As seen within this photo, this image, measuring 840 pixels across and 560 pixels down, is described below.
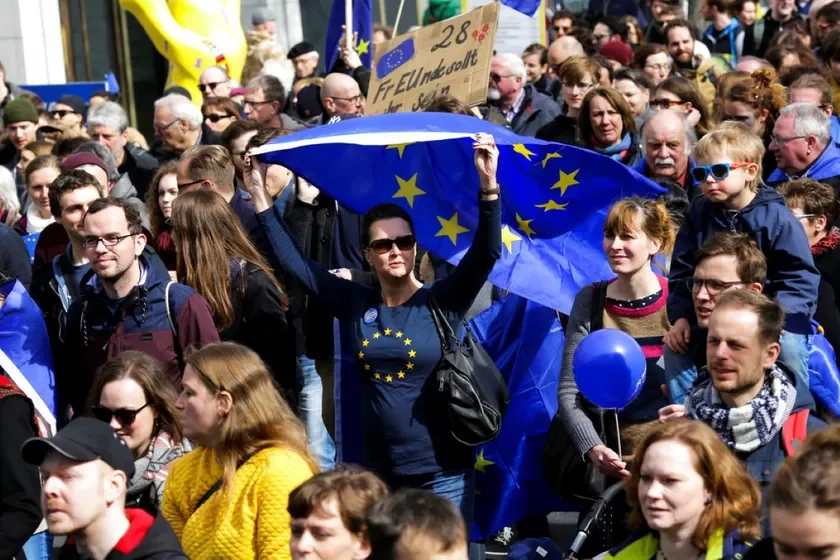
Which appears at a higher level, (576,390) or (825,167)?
(825,167)

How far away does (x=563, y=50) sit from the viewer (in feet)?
40.9

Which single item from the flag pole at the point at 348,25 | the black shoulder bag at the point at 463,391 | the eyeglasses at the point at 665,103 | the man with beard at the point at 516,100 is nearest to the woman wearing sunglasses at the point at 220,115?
the flag pole at the point at 348,25

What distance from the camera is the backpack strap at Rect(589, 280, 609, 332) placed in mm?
6223

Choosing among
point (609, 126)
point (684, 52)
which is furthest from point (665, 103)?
point (684, 52)

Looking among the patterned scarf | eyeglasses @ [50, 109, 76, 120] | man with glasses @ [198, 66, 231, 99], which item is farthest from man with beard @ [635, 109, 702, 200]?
eyeglasses @ [50, 109, 76, 120]

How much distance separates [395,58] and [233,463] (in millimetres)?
4619

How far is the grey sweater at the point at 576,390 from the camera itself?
6.04 m

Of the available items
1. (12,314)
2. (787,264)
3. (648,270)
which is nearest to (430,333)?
(648,270)

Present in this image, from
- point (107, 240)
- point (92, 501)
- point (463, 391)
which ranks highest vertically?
point (107, 240)

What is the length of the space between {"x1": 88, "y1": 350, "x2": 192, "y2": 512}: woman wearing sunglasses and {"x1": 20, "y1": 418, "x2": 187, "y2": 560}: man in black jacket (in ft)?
3.55

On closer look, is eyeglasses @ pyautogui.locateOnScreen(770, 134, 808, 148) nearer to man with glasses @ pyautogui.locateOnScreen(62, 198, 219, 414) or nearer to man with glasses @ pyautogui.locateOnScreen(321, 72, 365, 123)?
man with glasses @ pyautogui.locateOnScreen(321, 72, 365, 123)

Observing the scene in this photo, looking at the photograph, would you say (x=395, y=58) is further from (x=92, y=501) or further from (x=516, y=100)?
(x=92, y=501)

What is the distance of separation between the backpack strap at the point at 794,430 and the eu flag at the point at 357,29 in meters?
6.94

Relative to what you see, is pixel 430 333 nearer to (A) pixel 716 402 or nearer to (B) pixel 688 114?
(A) pixel 716 402
